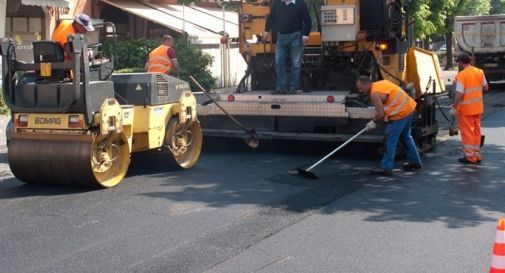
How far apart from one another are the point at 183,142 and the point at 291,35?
2.50m

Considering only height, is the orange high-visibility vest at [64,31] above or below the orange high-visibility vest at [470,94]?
above

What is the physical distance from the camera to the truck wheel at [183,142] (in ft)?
29.9

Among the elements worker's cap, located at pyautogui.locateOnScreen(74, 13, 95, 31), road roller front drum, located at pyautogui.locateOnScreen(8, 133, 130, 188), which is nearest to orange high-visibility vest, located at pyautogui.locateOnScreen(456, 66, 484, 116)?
road roller front drum, located at pyautogui.locateOnScreen(8, 133, 130, 188)

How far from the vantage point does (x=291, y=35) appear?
1066 cm

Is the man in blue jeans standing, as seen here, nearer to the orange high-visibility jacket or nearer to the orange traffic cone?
the orange high-visibility jacket

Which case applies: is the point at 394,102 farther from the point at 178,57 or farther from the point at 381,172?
the point at 178,57

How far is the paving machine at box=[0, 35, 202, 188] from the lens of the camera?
757cm

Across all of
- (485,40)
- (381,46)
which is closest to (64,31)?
(381,46)

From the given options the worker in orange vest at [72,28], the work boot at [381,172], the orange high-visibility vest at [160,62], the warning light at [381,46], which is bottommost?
the work boot at [381,172]

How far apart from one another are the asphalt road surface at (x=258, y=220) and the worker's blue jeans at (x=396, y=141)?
0.75 ft

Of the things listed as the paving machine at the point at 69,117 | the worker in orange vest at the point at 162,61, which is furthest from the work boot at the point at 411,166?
the worker in orange vest at the point at 162,61

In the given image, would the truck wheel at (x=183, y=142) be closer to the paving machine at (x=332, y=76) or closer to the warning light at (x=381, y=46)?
the paving machine at (x=332, y=76)

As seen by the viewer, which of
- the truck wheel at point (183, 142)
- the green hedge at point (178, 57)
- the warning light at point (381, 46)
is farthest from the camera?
the green hedge at point (178, 57)

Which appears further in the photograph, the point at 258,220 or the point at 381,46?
the point at 381,46
